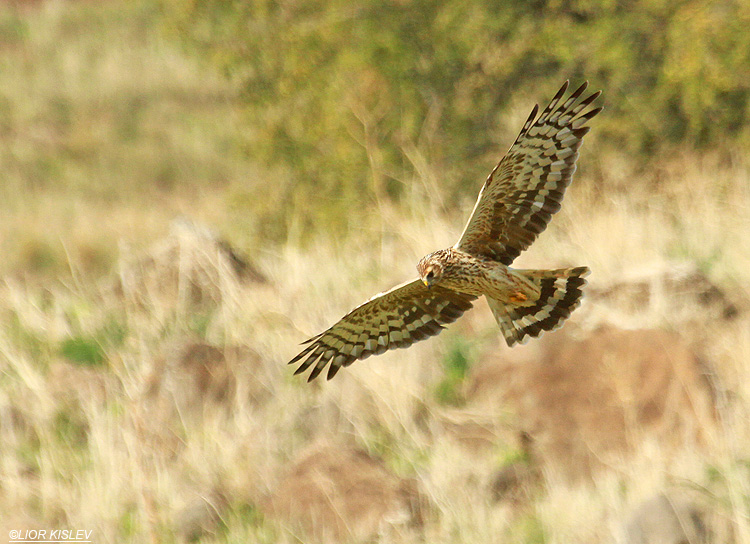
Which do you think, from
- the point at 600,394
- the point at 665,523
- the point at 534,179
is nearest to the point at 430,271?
the point at 534,179

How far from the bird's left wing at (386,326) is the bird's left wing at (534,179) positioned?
0.53 metres

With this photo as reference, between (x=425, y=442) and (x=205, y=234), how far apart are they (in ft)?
8.11

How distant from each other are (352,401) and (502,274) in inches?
86.2

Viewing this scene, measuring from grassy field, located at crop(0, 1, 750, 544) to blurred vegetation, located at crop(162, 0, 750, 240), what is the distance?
1.28 metres

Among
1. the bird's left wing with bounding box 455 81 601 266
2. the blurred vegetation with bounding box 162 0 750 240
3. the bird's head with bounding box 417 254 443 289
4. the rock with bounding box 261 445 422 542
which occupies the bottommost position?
the rock with bounding box 261 445 422 542

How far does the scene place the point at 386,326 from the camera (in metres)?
5.88

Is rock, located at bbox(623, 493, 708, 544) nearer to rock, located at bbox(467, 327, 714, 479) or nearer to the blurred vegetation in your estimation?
rock, located at bbox(467, 327, 714, 479)

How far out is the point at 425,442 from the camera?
6.97 m

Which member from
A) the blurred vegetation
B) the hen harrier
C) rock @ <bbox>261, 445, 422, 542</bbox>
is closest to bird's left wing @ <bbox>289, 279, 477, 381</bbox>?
the hen harrier

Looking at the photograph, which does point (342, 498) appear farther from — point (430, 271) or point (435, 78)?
point (435, 78)

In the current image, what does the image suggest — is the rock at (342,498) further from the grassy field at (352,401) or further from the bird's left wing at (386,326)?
the bird's left wing at (386,326)

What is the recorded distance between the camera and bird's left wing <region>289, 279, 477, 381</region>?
5.79 meters

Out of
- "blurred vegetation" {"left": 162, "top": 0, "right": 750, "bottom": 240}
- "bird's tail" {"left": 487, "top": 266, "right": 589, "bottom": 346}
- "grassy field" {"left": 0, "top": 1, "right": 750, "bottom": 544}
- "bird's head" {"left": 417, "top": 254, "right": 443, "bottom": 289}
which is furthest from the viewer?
"blurred vegetation" {"left": 162, "top": 0, "right": 750, "bottom": 240}

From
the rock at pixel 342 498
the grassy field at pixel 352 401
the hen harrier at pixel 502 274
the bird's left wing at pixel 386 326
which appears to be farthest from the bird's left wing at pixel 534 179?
the rock at pixel 342 498
